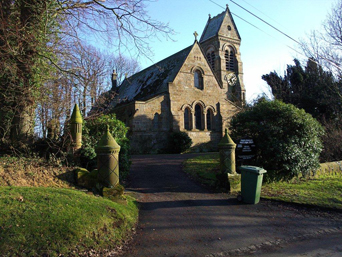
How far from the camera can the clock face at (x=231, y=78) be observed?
43969 mm

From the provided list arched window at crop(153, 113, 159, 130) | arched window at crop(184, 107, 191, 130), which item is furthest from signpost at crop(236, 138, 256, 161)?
arched window at crop(184, 107, 191, 130)

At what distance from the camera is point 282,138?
36.5 feet

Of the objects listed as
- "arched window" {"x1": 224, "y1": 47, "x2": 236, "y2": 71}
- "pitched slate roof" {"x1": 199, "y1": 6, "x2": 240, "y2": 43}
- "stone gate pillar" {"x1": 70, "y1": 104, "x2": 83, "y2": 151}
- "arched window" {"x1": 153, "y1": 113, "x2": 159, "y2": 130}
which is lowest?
"stone gate pillar" {"x1": 70, "y1": 104, "x2": 83, "y2": 151}

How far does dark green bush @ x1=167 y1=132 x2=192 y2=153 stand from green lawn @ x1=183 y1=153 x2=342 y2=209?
1024cm

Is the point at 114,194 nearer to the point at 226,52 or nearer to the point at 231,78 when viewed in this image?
the point at 231,78

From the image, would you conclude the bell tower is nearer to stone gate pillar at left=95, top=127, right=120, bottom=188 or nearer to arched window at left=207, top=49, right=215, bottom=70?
arched window at left=207, top=49, right=215, bottom=70

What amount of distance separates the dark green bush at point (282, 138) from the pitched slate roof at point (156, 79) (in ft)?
47.2

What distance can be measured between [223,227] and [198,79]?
22519 millimetres

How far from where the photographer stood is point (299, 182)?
11.4m

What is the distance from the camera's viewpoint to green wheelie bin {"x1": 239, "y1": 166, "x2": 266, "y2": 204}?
8.32 meters

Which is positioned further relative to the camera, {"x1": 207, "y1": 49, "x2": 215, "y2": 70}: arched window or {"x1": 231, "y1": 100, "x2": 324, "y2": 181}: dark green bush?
{"x1": 207, "y1": 49, "x2": 215, "y2": 70}: arched window

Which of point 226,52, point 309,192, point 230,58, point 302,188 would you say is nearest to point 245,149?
point 302,188

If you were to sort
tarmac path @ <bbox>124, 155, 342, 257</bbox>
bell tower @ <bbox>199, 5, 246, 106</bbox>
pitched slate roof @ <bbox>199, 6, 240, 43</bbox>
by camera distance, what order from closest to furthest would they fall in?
tarmac path @ <bbox>124, 155, 342, 257</bbox> < bell tower @ <bbox>199, 5, 246, 106</bbox> < pitched slate roof @ <bbox>199, 6, 240, 43</bbox>

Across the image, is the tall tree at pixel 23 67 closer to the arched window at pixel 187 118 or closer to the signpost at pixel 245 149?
the signpost at pixel 245 149
